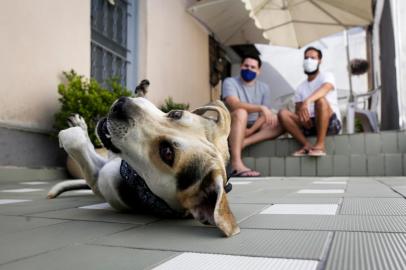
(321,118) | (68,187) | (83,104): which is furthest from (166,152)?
(321,118)

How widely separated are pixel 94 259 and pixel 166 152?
1.71 ft

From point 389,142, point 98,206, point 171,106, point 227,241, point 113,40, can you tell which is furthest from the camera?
point 171,106

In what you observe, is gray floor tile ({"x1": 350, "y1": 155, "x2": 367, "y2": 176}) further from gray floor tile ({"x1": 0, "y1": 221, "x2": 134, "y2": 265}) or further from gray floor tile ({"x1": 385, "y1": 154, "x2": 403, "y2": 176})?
gray floor tile ({"x1": 0, "y1": 221, "x2": 134, "y2": 265})

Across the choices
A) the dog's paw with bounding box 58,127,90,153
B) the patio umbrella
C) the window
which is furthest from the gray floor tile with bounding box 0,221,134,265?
the patio umbrella

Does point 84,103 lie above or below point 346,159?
above

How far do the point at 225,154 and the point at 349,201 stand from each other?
923mm

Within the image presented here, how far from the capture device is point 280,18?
9125 mm

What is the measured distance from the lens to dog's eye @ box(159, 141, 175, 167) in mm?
1453

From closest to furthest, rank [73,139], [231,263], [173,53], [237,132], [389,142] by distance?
[231,263] < [73,139] < [237,132] < [389,142] < [173,53]

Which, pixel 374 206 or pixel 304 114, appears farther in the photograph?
pixel 304 114

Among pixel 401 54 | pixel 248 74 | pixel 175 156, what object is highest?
pixel 401 54

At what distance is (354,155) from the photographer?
5.65 metres

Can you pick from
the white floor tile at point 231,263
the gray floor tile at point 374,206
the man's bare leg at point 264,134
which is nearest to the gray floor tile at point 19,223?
the white floor tile at point 231,263

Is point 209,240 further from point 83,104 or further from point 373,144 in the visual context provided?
point 373,144
